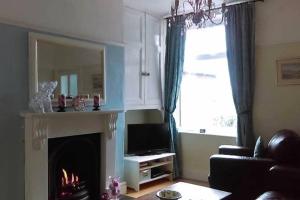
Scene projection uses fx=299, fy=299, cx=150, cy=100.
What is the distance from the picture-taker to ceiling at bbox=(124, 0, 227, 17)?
4406 mm

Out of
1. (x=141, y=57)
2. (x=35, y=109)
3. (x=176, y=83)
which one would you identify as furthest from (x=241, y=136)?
(x=35, y=109)

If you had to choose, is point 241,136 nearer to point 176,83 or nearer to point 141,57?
point 176,83

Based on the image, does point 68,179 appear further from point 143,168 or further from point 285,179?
point 285,179

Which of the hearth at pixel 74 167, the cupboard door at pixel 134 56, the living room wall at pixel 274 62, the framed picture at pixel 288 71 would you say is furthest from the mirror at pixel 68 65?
the framed picture at pixel 288 71

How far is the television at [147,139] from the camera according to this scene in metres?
4.62

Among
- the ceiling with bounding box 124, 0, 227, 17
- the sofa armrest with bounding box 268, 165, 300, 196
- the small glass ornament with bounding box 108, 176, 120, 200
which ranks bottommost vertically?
the small glass ornament with bounding box 108, 176, 120, 200

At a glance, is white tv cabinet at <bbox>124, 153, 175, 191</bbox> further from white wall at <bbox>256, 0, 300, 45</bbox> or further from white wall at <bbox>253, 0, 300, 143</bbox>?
white wall at <bbox>256, 0, 300, 45</bbox>

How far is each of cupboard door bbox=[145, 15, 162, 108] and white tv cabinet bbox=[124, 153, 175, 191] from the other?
925mm

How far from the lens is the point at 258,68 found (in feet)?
13.8

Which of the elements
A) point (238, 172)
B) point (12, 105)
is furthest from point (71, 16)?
point (238, 172)

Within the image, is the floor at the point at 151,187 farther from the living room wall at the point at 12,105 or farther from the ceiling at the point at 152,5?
the ceiling at the point at 152,5

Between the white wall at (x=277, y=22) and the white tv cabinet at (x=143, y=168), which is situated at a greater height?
the white wall at (x=277, y=22)

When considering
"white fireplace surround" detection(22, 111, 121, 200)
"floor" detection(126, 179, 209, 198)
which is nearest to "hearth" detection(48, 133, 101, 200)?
"white fireplace surround" detection(22, 111, 121, 200)

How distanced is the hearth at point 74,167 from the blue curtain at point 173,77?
164 centimetres
